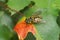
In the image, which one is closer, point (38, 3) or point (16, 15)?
point (38, 3)

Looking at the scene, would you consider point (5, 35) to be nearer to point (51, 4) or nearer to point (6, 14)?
point (6, 14)

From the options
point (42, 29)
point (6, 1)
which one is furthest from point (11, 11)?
point (42, 29)

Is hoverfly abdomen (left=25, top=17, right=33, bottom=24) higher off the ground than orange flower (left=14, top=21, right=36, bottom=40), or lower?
higher

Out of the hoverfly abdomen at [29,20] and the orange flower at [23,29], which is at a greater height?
the hoverfly abdomen at [29,20]

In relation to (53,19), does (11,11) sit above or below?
above
